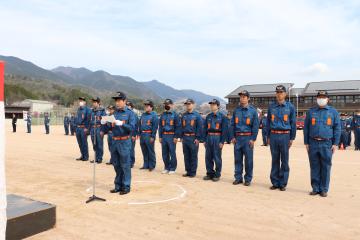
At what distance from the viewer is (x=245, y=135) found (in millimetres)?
8430

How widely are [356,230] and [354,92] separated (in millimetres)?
49661

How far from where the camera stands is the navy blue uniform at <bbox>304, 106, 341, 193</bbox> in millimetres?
7324

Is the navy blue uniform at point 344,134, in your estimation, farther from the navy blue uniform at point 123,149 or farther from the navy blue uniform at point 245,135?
the navy blue uniform at point 123,149

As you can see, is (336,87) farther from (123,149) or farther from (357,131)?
(123,149)

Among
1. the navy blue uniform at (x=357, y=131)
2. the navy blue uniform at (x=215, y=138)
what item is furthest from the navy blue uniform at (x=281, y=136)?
the navy blue uniform at (x=357, y=131)

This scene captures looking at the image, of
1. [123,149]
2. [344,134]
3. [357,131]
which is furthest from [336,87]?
[123,149]

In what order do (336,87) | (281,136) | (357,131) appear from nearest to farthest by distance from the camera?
(281,136), (357,131), (336,87)

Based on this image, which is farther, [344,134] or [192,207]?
[344,134]

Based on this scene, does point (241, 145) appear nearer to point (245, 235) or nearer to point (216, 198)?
Answer: point (216, 198)

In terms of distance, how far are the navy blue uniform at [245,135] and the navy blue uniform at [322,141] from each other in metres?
1.36

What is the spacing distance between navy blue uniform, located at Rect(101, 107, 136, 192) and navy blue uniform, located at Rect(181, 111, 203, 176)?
8.30ft

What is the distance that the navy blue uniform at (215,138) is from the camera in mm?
9094

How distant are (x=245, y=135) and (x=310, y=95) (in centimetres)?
4854

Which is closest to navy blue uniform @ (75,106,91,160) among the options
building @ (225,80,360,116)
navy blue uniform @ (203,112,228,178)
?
navy blue uniform @ (203,112,228,178)
